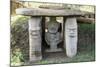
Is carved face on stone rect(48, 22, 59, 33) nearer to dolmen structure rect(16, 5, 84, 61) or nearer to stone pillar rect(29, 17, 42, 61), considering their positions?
dolmen structure rect(16, 5, 84, 61)

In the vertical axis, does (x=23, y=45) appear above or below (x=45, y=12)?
below

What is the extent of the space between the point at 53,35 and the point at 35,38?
0.62ft

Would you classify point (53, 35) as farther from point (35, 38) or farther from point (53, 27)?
point (35, 38)

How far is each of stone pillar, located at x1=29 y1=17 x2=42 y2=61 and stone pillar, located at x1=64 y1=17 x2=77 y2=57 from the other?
284 millimetres

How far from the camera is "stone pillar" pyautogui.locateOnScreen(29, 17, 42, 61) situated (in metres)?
1.88

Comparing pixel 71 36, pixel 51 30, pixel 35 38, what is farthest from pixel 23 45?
pixel 71 36

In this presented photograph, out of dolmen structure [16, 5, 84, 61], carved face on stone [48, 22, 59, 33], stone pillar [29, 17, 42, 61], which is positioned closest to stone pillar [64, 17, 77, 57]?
dolmen structure [16, 5, 84, 61]

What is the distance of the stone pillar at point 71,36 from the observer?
1979 millimetres

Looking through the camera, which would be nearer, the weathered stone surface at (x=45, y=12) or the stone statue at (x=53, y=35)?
the weathered stone surface at (x=45, y=12)

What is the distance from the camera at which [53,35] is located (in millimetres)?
1959

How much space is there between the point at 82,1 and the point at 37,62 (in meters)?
0.78

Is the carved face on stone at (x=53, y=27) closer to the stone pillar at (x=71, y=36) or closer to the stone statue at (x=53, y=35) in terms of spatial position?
the stone statue at (x=53, y=35)

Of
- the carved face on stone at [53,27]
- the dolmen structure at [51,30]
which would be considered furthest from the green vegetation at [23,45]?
the carved face on stone at [53,27]

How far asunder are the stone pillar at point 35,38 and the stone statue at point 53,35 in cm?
9
